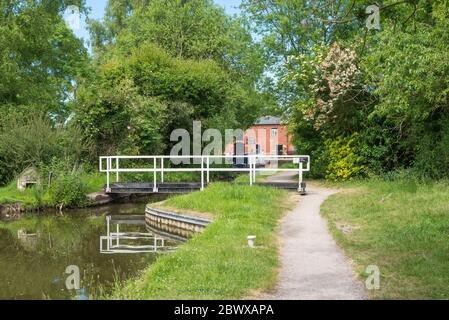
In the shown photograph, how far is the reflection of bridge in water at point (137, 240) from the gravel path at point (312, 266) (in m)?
3.12

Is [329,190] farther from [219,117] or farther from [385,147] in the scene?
[219,117]

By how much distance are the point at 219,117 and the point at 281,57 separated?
6028mm

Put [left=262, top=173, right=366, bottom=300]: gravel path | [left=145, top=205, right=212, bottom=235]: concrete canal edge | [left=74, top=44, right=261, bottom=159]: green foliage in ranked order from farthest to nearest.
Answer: [left=74, top=44, right=261, bottom=159]: green foliage, [left=145, top=205, right=212, bottom=235]: concrete canal edge, [left=262, top=173, right=366, bottom=300]: gravel path

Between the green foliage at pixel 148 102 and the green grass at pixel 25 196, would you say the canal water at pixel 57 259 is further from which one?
the green foliage at pixel 148 102

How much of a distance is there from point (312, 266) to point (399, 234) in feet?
9.16

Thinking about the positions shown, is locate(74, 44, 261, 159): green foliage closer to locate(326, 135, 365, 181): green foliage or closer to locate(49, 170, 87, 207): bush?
locate(49, 170, 87, 207): bush

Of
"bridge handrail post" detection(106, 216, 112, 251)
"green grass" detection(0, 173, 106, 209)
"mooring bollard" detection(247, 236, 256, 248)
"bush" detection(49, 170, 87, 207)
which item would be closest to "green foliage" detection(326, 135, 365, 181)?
"bridge handrail post" detection(106, 216, 112, 251)

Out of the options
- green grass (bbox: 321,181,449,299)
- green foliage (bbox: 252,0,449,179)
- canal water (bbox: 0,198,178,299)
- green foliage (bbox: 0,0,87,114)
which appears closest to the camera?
green grass (bbox: 321,181,449,299)

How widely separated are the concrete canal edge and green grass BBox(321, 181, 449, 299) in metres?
3.33

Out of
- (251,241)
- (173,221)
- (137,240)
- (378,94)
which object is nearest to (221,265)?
(251,241)

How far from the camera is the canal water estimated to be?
8711mm
